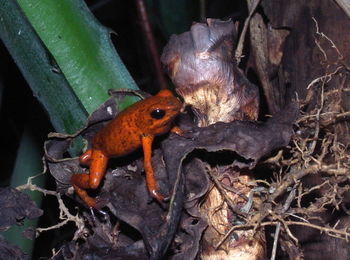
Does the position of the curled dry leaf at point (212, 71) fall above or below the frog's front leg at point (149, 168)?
above

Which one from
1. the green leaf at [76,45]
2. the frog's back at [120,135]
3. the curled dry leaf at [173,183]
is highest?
the green leaf at [76,45]

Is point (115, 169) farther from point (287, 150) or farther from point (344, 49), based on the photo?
point (344, 49)

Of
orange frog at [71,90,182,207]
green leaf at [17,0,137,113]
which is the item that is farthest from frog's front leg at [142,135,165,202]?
green leaf at [17,0,137,113]

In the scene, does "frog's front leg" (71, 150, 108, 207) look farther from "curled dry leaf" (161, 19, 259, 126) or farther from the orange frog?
"curled dry leaf" (161, 19, 259, 126)

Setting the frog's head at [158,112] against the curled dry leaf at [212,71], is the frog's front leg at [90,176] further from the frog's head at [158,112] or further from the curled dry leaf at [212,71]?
the curled dry leaf at [212,71]

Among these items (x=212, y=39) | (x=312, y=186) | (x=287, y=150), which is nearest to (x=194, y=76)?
(x=212, y=39)

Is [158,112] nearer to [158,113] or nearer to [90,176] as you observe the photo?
[158,113]

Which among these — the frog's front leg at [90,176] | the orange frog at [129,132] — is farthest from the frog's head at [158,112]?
the frog's front leg at [90,176]
